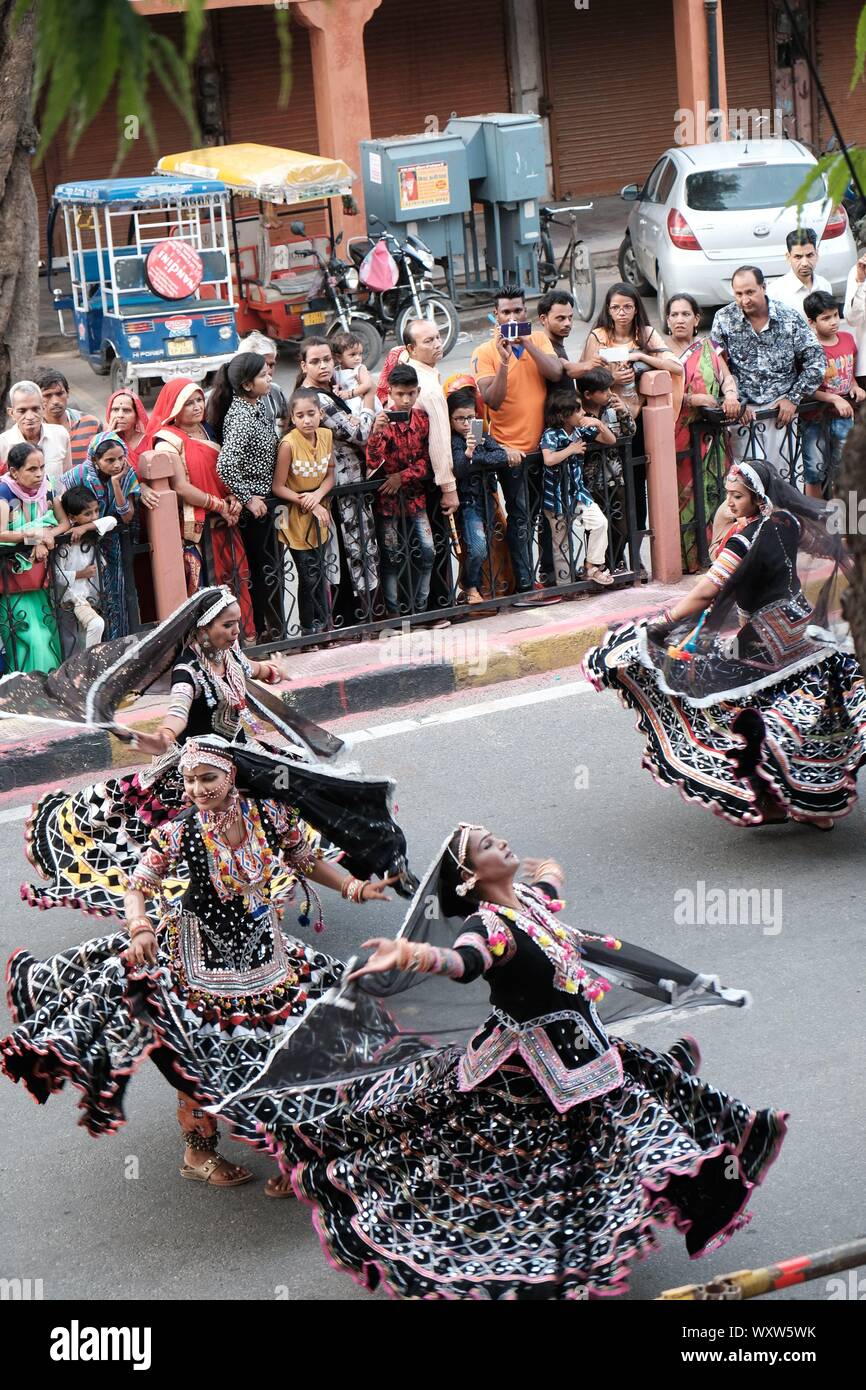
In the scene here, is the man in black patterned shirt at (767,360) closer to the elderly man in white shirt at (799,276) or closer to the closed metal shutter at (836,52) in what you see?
the elderly man in white shirt at (799,276)

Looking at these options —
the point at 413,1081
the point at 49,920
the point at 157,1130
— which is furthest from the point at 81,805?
the point at 413,1081

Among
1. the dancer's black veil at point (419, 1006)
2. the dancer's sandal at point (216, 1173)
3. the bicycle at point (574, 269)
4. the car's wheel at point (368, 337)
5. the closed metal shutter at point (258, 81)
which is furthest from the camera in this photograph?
Result: the closed metal shutter at point (258, 81)

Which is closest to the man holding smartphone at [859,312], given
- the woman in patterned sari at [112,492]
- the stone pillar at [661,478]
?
the stone pillar at [661,478]

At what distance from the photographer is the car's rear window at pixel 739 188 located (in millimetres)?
20016

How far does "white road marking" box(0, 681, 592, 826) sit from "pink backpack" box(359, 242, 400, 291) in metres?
9.68

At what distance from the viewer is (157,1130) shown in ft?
21.1

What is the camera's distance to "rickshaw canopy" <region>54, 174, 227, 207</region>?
1859 centimetres

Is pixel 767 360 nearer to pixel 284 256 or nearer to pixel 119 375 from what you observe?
pixel 119 375

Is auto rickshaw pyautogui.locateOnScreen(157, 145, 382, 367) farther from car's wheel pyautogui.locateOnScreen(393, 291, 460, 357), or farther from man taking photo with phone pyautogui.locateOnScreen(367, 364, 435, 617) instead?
man taking photo with phone pyautogui.locateOnScreen(367, 364, 435, 617)

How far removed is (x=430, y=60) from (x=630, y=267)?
7.45 meters

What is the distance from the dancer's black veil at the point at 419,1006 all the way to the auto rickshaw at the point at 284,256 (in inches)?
548

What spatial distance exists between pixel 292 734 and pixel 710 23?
2019 cm

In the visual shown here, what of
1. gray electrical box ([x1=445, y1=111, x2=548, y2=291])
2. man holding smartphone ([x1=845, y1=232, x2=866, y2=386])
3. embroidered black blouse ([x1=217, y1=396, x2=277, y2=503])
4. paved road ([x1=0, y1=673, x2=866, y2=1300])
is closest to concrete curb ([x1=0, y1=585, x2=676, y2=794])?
paved road ([x1=0, y1=673, x2=866, y2=1300])

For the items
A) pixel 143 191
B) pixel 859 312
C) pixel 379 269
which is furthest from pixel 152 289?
pixel 859 312
